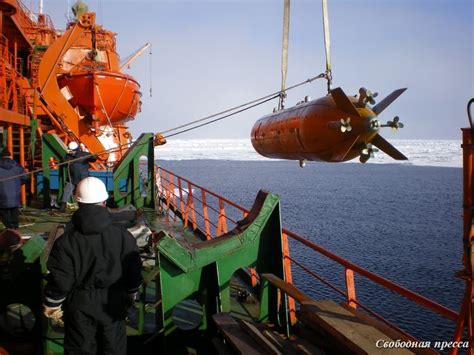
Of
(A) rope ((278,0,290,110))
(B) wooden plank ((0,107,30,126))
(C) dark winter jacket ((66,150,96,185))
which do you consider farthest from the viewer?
(C) dark winter jacket ((66,150,96,185))

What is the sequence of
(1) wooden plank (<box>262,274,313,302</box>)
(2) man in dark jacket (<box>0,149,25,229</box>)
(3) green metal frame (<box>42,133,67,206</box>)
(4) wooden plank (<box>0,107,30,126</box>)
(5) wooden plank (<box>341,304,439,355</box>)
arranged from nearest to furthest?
1. (5) wooden plank (<box>341,304,439,355</box>)
2. (1) wooden plank (<box>262,274,313,302</box>)
3. (2) man in dark jacket (<box>0,149,25,229</box>)
4. (4) wooden plank (<box>0,107,30,126</box>)
5. (3) green metal frame (<box>42,133,67,206</box>)

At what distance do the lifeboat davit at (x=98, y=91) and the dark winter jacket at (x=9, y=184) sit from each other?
922 cm

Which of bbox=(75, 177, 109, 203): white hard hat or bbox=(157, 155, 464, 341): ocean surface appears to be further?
bbox=(157, 155, 464, 341): ocean surface

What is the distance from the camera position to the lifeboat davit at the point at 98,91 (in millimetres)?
17000

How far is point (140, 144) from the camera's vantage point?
37.3 ft

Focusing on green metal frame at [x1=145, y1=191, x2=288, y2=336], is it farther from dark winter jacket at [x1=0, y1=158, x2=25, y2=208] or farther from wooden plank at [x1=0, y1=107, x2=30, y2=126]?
wooden plank at [x1=0, y1=107, x2=30, y2=126]

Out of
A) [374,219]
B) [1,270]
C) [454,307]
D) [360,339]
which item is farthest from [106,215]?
[374,219]

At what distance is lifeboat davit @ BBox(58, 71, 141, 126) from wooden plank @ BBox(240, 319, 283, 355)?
47.2 ft

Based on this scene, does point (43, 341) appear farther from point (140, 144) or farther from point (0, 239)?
point (140, 144)

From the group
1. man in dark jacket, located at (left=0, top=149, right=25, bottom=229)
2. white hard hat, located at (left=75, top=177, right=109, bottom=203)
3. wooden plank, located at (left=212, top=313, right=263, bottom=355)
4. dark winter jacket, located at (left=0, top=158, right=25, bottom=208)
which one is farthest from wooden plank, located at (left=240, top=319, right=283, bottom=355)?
dark winter jacket, located at (left=0, top=158, right=25, bottom=208)

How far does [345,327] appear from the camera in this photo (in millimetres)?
Result: 3197

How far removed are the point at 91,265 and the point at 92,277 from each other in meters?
0.10

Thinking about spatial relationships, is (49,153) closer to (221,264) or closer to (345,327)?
(221,264)

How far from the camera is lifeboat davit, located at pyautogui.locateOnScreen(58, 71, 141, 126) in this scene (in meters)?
17.0
